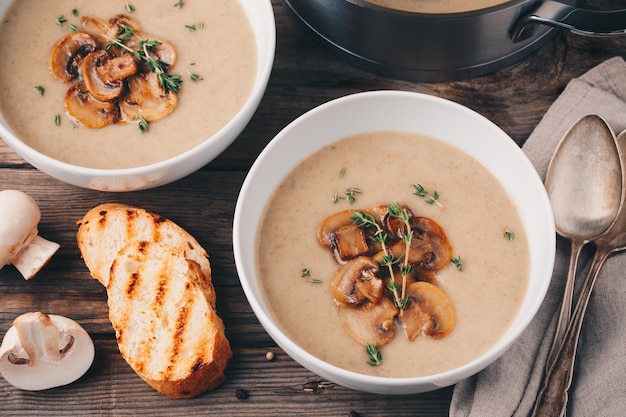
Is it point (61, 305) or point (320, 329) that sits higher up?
point (320, 329)

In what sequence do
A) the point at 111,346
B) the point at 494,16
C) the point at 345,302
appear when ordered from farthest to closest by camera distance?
the point at 111,346 < the point at 494,16 < the point at 345,302

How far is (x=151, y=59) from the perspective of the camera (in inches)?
103

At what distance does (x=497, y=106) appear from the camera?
292 cm

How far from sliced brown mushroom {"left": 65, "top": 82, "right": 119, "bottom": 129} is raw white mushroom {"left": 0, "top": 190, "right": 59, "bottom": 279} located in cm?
30

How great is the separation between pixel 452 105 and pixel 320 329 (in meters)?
0.78

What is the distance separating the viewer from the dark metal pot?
2449 millimetres

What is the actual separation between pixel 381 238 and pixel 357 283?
145 mm

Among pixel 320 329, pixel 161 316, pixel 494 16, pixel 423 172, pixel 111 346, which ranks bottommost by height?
pixel 111 346

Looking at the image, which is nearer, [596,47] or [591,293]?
[591,293]

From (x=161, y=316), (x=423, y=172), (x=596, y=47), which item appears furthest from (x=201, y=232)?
(x=596, y=47)

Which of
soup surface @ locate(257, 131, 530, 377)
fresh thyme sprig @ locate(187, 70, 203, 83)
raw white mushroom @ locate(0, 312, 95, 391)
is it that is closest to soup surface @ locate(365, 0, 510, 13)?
soup surface @ locate(257, 131, 530, 377)

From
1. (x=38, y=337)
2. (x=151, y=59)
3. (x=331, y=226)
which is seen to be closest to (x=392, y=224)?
(x=331, y=226)

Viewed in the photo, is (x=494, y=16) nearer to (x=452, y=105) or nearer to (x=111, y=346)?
(x=452, y=105)

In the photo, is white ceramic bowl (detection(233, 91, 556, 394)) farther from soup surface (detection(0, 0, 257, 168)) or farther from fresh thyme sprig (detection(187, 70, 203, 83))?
fresh thyme sprig (detection(187, 70, 203, 83))
